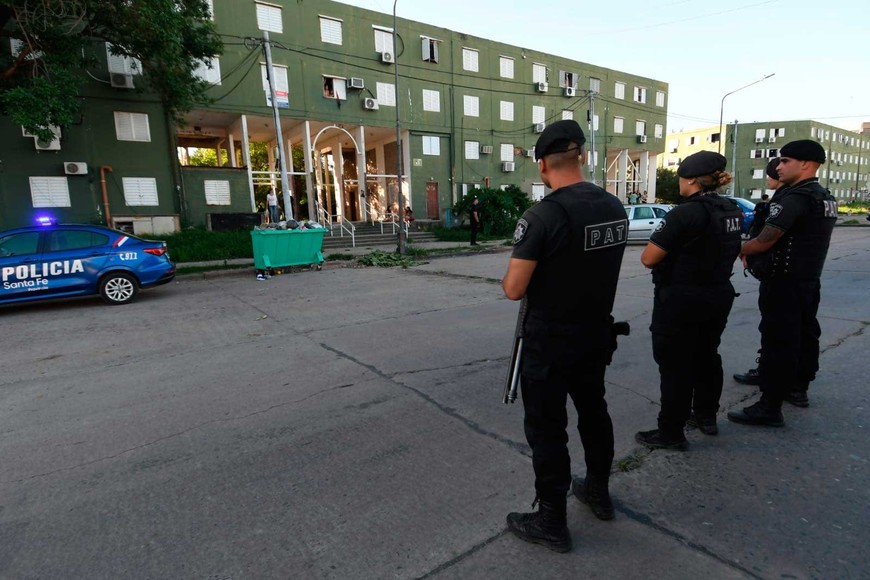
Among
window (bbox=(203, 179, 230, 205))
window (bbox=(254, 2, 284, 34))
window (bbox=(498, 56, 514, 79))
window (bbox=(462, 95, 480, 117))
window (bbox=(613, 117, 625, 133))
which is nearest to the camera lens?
window (bbox=(203, 179, 230, 205))

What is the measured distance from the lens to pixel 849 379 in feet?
13.6

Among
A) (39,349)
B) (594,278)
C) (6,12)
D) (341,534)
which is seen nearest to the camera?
(594,278)

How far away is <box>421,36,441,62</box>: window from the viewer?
26375mm

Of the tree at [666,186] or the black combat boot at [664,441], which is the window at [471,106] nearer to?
the black combat boot at [664,441]

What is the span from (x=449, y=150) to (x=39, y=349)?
24777 millimetres

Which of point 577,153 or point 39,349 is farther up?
point 577,153

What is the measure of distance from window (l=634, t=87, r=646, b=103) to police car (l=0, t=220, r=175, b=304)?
3873 centimetres

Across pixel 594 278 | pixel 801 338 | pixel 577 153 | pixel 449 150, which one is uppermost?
pixel 449 150

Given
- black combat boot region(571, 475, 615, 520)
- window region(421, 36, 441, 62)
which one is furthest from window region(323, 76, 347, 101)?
black combat boot region(571, 475, 615, 520)

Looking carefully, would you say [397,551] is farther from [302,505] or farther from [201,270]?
[201,270]

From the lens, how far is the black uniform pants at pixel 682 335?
9.43ft

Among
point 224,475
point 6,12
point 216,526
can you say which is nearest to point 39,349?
point 224,475

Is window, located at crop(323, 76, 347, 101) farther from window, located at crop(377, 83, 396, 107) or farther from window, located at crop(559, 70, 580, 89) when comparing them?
window, located at crop(559, 70, 580, 89)

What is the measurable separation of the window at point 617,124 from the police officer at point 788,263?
36771 millimetres
